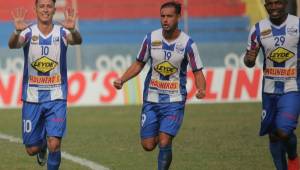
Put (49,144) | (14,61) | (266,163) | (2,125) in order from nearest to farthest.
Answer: (49,144), (266,163), (2,125), (14,61)

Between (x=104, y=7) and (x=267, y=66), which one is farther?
(x=104, y=7)

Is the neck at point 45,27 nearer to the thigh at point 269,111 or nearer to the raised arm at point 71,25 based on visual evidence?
the raised arm at point 71,25

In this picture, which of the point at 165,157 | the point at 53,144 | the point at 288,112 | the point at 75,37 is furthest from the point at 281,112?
the point at 53,144

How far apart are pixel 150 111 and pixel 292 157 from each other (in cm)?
186

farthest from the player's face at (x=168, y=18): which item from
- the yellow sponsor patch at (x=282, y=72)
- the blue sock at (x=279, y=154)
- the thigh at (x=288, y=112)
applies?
the blue sock at (x=279, y=154)

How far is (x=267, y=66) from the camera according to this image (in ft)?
36.4

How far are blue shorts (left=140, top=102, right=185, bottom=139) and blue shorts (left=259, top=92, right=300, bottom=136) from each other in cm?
104

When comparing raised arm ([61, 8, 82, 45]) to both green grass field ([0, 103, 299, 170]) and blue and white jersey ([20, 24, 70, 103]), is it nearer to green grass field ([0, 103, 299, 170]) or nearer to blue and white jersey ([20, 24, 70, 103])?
blue and white jersey ([20, 24, 70, 103])

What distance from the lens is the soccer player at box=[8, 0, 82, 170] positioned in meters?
10.8

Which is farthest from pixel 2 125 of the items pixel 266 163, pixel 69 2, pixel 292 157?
pixel 69 2

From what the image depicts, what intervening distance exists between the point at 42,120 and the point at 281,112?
2866mm

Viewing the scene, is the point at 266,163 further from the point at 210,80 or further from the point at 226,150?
the point at 210,80

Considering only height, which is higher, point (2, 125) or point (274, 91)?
point (274, 91)

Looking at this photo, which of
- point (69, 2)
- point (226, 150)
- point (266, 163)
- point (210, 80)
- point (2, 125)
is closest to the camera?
point (266, 163)
